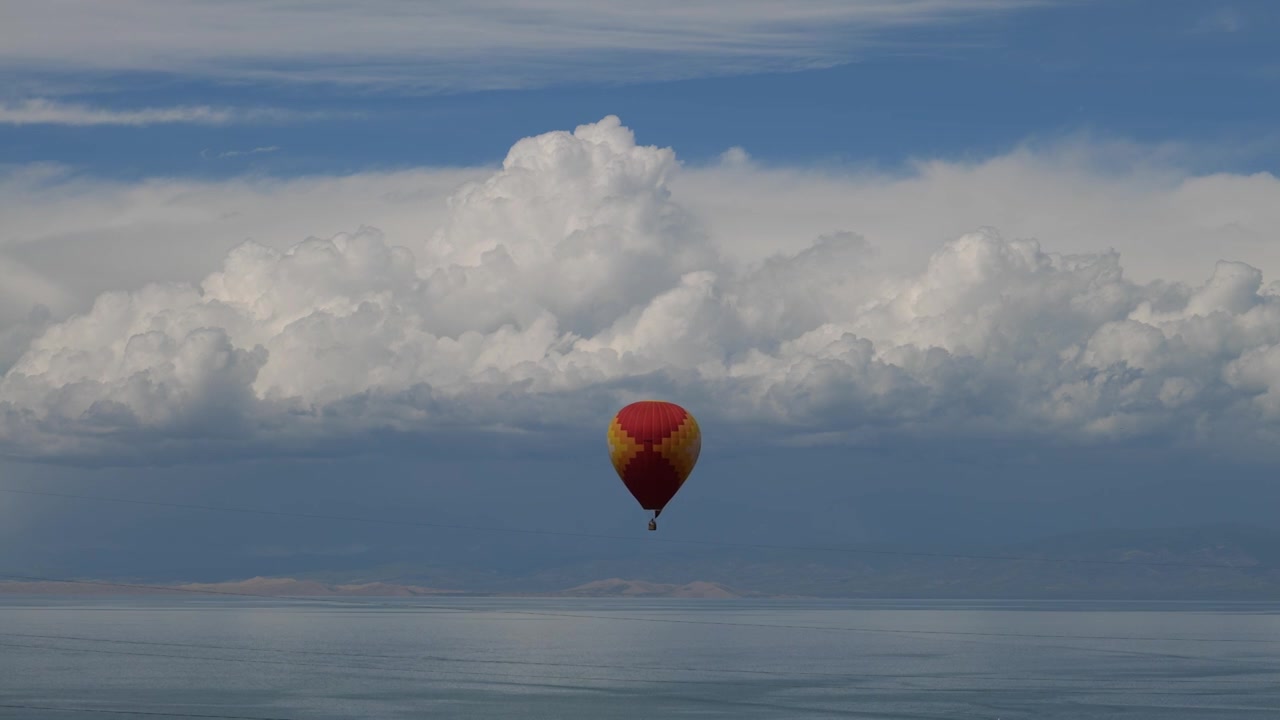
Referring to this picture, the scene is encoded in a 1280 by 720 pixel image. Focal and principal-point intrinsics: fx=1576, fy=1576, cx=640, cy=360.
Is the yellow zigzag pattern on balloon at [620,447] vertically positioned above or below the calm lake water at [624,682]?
above

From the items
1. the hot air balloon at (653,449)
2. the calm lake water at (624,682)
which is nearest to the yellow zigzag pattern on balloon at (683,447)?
the hot air balloon at (653,449)

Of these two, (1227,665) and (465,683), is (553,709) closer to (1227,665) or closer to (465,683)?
(465,683)

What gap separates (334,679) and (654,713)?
3834cm

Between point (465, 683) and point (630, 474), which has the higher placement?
point (630, 474)

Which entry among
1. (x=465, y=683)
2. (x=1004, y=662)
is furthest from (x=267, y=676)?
Answer: (x=1004, y=662)

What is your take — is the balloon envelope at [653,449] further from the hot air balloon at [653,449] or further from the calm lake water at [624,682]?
the calm lake water at [624,682]

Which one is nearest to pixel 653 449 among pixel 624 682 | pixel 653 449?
pixel 653 449

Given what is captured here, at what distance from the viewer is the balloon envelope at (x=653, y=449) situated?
102 metres

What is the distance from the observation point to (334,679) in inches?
4769

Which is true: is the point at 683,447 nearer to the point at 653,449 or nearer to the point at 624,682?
the point at 653,449

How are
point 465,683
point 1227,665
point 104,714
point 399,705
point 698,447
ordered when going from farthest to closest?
1. point 1227,665
2. point 465,683
3. point 698,447
4. point 399,705
5. point 104,714

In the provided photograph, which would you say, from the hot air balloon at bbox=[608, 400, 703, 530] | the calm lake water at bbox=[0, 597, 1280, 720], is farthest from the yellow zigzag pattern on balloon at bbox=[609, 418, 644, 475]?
the calm lake water at bbox=[0, 597, 1280, 720]

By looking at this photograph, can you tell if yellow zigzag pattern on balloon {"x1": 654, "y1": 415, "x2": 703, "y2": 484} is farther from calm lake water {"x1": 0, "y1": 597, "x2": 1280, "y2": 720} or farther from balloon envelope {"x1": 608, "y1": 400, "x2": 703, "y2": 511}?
calm lake water {"x1": 0, "y1": 597, "x2": 1280, "y2": 720}

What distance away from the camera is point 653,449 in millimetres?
102000
